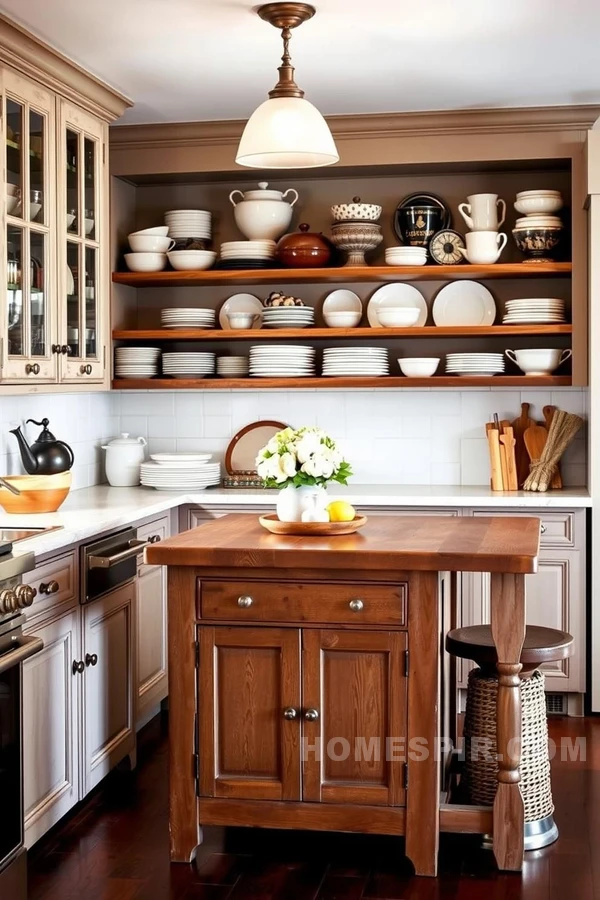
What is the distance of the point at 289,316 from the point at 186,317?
19.8 inches

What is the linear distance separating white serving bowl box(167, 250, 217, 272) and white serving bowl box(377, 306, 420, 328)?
856mm

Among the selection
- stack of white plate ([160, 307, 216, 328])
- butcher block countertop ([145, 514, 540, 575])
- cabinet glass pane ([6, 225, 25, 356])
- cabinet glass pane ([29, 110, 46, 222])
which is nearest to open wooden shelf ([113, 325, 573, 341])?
stack of white plate ([160, 307, 216, 328])

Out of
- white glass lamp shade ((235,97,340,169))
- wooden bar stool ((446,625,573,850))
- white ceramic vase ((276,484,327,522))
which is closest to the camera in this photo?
white glass lamp shade ((235,97,340,169))

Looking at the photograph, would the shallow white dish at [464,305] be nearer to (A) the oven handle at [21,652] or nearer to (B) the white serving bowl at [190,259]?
(B) the white serving bowl at [190,259]

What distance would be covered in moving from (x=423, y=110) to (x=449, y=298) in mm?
898

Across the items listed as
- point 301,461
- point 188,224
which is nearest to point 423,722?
point 301,461

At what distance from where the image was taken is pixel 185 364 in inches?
209

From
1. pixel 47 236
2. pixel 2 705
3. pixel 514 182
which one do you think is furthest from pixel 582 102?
pixel 2 705

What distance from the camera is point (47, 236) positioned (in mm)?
4164

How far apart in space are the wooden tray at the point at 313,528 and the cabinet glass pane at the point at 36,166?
147 centimetres

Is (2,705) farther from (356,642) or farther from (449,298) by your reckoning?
(449,298)

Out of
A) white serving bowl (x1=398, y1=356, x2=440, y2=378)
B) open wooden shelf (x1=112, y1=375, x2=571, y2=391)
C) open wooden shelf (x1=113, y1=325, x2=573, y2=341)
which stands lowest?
open wooden shelf (x1=112, y1=375, x2=571, y2=391)

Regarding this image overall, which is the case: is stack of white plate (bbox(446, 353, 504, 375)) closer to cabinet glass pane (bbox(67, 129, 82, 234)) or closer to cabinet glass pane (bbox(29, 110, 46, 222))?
cabinet glass pane (bbox(67, 129, 82, 234))

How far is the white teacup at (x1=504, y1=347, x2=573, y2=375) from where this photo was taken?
4.99 meters
